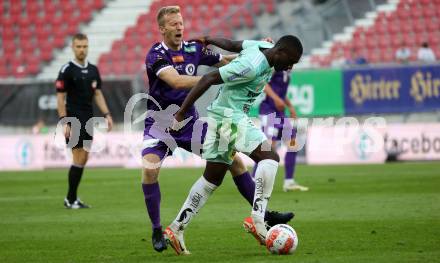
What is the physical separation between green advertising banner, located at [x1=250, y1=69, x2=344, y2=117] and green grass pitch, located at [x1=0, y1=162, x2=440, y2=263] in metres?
5.61

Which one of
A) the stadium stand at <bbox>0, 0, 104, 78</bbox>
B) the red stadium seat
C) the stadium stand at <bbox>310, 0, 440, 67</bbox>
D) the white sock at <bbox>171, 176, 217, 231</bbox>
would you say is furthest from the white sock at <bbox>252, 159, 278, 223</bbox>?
the stadium stand at <bbox>0, 0, 104, 78</bbox>

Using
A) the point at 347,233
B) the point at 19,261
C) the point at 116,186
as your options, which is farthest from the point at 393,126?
the point at 19,261

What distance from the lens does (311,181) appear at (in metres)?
17.3

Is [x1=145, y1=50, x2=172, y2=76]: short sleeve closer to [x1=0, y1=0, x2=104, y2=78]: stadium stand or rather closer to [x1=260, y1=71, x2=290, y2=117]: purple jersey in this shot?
[x1=260, y1=71, x2=290, y2=117]: purple jersey

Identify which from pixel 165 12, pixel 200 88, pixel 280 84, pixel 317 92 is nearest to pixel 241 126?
pixel 200 88

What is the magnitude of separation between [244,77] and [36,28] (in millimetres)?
26375

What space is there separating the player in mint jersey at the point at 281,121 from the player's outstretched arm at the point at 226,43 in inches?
246

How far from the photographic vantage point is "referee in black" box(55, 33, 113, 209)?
13266 millimetres

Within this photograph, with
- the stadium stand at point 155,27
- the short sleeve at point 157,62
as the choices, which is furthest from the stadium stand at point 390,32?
the short sleeve at point 157,62

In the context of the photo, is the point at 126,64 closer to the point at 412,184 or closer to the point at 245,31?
the point at 245,31

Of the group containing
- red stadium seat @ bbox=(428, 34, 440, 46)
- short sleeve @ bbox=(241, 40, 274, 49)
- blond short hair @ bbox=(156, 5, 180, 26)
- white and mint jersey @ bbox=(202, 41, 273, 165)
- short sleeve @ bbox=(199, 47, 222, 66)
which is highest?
blond short hair @ bbox=(156, 5, 180, 26)

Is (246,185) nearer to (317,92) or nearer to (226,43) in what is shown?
(226,43)

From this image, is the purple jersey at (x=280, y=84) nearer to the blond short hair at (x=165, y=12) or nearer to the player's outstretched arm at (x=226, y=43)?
the player's outstretched arm at (x=226, y=43)

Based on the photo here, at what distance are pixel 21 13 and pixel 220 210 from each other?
23.4 m
